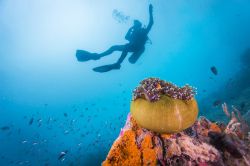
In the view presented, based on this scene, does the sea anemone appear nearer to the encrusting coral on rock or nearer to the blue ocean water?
the encrusting coral on rock

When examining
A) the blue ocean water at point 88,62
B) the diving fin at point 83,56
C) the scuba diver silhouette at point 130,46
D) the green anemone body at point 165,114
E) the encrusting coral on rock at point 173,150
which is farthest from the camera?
the blue ocean water at point 88,62

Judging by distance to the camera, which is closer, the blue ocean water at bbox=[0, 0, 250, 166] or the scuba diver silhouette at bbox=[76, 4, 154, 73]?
the scuba diver silhouette at bbox=[76, 4, 154, 73]

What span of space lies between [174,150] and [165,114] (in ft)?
2.49

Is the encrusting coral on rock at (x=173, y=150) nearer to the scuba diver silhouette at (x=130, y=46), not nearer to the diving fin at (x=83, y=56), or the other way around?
the scuba diver silhouette at (x=130, y=46)

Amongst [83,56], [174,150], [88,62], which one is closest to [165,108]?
[174,150]

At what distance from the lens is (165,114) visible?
364 cm

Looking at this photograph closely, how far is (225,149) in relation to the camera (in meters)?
4.07

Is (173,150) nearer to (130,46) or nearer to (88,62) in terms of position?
(130,46)

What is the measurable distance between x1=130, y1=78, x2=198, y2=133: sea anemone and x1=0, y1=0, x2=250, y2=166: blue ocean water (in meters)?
15.8

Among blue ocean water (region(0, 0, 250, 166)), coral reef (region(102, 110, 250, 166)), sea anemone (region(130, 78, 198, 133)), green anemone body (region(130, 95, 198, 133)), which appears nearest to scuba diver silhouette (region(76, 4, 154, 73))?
blue ocean water (region(0, 0, 250, 166))

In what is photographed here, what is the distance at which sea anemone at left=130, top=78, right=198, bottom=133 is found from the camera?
12.0 feet

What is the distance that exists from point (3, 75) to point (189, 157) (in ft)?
169

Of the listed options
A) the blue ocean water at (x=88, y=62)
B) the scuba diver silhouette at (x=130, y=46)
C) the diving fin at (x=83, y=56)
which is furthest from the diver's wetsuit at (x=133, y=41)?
the blue ocean water at (x=88, y=62)

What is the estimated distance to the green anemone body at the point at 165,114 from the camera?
3654mm
